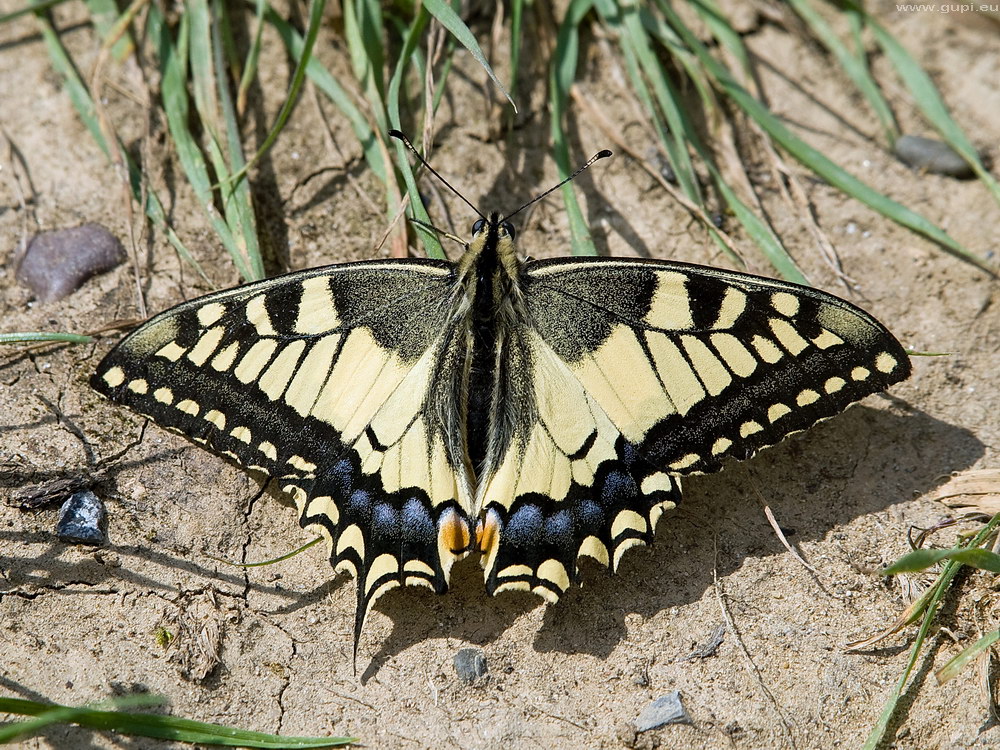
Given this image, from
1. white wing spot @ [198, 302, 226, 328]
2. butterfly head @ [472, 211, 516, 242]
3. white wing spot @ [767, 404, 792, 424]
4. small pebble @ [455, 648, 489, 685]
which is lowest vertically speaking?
small pebble @ [455, 648, 489, 685]

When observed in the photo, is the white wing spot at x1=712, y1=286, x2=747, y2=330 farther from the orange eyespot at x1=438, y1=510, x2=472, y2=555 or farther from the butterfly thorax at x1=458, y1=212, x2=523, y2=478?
the orange eyespot at x1=438, y1=510, x2=472, y2=555

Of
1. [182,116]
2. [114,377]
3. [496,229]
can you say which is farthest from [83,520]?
[182,116]

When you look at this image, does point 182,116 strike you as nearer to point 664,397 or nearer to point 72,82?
point 72,82

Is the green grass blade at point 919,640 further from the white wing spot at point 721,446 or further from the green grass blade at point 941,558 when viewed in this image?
the white wing spot at point 721,446

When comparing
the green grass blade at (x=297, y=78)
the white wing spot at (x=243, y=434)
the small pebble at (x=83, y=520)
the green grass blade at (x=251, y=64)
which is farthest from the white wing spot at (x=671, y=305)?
the green grass blade at (x=251, y=64)

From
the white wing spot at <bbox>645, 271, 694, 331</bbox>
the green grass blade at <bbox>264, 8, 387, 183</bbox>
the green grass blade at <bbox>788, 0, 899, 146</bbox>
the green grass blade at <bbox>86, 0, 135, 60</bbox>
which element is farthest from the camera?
the green grass blade at <bbox>788, 0, 899, 146</bbox>

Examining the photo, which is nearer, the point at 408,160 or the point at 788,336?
the point at 788,336

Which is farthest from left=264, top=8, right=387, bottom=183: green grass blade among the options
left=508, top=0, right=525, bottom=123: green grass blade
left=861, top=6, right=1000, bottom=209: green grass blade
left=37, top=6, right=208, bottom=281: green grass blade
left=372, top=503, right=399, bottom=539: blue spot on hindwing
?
left=861, top=6, right=1000, bottom=209: green grass blade
